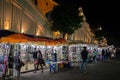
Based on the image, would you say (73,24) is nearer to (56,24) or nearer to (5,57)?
(56,24)

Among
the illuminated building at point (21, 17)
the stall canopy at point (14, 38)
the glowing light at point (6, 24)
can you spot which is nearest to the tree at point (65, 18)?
the illuminated building at point (21, 17)

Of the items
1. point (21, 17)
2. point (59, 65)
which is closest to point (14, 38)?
point (59, 65)

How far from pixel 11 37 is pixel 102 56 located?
28.8 metres

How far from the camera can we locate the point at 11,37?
61.2ft

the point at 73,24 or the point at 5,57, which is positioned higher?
the point at 73,24

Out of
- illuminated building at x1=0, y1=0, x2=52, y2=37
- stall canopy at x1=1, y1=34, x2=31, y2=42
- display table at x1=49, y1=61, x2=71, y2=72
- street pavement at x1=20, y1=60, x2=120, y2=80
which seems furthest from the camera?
illuminated building at x1=0, y1=0, x2=52, y2=37

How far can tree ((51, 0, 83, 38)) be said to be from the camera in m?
46.2

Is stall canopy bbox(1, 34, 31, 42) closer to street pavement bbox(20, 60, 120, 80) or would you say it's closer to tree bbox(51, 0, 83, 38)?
street pavement bbox(20, 60, 120, 80)

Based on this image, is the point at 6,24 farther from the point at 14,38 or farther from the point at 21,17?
the point at 14,38

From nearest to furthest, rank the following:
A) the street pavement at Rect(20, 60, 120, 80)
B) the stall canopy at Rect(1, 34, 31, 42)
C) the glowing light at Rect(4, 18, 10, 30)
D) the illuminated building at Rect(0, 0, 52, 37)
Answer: the stall canopy at Rect(1, 34, 31, 42)
the street pavement at Rect(20, 60, 120, 80)
the illuminated building at Rect(0, 0, 52, 37)
the glowing light at Rect(4, 18, 10, 30)

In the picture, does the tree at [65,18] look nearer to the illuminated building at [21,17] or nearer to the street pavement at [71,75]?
the illuminated building at [21,17]

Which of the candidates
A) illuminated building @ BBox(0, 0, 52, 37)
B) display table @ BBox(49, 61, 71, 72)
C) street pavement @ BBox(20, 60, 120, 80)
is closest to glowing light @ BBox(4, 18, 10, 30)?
illuminated building @ BBox(0, 0, 52, 37)

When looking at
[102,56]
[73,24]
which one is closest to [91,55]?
[102,56]

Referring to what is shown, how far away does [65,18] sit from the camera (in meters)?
47.6
